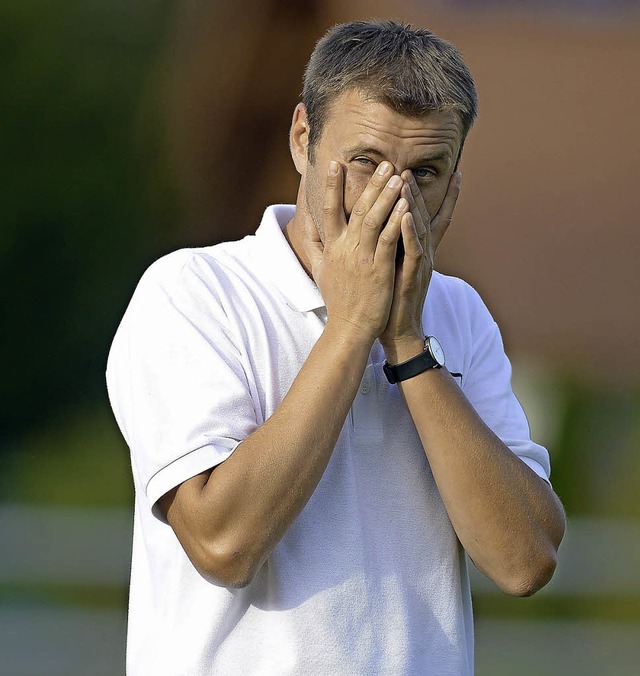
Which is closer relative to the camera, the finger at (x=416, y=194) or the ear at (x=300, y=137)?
the finger at (x=416, y=194)

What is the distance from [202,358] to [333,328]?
0.18 meters

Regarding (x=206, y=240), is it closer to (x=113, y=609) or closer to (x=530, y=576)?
(x=113, y=609)

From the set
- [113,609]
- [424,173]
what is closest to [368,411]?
[424,173]

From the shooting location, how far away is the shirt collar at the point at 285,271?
1519mm

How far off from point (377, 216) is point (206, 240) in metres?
3.45

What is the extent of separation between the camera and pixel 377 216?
1430 mm

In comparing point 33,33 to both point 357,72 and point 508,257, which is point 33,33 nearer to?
point 508,257

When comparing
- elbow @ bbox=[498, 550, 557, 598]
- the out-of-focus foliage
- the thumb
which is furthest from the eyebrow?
the out-of-focus foliage

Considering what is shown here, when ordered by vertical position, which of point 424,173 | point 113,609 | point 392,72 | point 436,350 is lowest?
point 113,609

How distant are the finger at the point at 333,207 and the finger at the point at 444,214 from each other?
142 mm

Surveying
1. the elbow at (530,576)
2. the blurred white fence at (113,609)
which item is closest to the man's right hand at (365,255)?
the elbow at (530,576)

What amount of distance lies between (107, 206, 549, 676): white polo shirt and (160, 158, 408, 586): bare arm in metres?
0.05

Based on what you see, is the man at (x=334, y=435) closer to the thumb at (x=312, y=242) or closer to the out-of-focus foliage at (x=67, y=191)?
the thumb at (x=312, y=242)

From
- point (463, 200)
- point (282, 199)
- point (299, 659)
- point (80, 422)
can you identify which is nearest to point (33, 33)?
point (282, 199)
